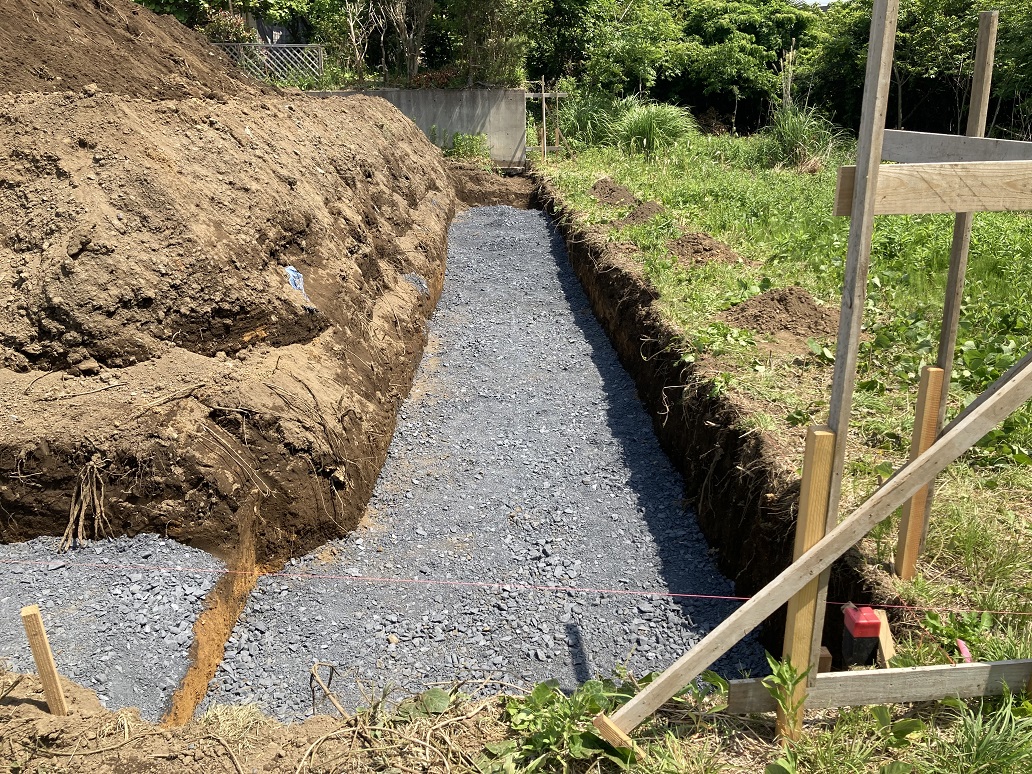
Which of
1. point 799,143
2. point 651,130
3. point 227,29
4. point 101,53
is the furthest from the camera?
point 227,29

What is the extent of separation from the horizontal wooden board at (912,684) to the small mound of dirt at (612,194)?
800 cm

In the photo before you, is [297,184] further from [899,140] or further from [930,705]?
[930,705]

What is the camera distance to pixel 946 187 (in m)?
1.90

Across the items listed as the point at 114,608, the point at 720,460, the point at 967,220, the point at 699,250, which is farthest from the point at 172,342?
the point at 699,250

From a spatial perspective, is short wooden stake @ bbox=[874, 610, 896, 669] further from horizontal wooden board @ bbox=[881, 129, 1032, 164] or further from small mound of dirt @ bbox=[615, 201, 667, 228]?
small mound of dirt @ bbox=[615, 201, 667, 228]

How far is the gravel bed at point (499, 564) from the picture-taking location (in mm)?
3406

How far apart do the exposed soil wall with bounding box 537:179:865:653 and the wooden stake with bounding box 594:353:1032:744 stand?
41.4 inches

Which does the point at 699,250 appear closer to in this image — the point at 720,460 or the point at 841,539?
the point at 720,460

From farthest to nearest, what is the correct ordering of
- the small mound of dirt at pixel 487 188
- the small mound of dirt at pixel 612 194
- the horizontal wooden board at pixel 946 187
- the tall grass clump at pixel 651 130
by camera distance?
1. the tall grass clump at pixel 651 130
2. the small mound of dirt at pixel 487 188
3. the small mound of dirt at pixel 612 194
4. the horizontal wooden board at pixel 946 187

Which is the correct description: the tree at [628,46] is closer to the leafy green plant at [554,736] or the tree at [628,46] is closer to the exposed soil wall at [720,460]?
the exposed soil wall at [720,460]

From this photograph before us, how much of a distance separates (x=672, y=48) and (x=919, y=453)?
1762cm

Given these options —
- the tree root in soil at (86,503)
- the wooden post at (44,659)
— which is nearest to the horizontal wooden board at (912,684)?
the wooden post at (44,659)

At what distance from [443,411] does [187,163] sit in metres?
2.54

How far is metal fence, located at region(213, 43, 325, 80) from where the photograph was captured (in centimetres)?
1597
